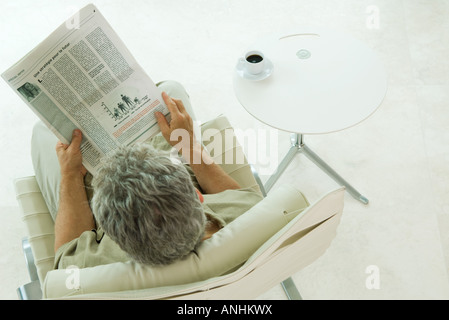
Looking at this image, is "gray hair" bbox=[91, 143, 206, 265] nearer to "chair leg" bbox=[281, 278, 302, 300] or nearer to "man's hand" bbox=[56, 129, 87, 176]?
"man's hand" bbox=[56, 129, 87, 176]

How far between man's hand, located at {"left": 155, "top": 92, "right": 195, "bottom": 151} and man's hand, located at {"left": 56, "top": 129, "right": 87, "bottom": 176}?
0.26 meters

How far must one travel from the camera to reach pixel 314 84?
1573mm

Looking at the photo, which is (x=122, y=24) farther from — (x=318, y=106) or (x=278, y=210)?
(x=278, y=210)

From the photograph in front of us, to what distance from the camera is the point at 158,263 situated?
0.94 metres

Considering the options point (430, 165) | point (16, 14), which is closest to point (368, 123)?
point (430, 165)

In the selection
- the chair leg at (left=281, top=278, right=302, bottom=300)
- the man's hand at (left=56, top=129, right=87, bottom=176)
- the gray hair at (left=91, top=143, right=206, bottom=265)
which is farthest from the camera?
the chair leg at (left=281, top=278, right=302, bottom=300)

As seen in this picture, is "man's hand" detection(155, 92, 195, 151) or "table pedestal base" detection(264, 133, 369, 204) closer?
"man's hand" detection(155, 92, 195, 151)

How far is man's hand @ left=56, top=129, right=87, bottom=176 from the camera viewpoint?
1311 millimetres

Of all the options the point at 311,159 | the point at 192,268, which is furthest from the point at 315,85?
the point at 192,268

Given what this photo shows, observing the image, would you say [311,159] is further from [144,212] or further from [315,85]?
[144,212]

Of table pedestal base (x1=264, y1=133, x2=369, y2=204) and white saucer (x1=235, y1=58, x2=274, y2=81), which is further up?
white saucer (x1=235, y1=58, x2=274, y2=81)

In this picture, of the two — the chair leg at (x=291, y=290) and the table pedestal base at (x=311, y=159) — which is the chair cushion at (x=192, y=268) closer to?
the chair leg at (x=291, y=290)

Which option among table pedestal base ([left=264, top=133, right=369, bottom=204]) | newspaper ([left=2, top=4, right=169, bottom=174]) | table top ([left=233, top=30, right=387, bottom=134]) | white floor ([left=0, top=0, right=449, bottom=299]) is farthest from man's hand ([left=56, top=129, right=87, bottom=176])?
table pedestal base ([left=264, top=133, right=369, bottom=204])

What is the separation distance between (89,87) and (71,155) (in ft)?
0.74
